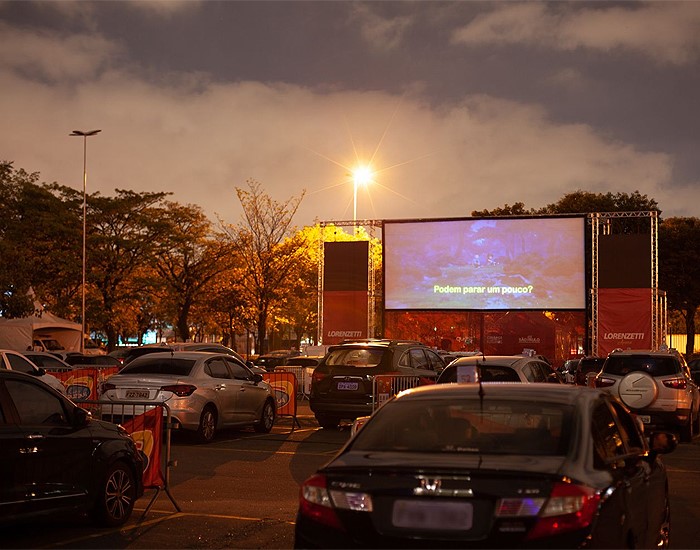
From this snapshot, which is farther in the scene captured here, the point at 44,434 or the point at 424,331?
the point at 424,331

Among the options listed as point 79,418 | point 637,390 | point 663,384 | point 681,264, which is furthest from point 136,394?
point 681,264

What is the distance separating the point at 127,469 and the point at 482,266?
2953 centimetres

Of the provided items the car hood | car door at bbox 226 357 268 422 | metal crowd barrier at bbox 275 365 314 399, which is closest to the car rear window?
car door at bbox 226 357 268 422

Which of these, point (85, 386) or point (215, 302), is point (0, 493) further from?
point (215, 302)

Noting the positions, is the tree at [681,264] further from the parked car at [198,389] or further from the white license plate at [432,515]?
the white license plate at [432,515]

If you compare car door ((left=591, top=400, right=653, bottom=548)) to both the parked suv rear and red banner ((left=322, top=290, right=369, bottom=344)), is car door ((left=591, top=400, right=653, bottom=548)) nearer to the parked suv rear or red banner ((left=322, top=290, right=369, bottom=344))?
the parked suv rear

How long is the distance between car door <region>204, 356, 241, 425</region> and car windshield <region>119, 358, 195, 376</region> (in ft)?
1.21

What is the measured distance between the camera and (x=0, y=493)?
7516 mm

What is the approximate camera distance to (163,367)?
1620 cm

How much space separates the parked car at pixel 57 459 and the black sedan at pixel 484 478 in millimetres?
3504

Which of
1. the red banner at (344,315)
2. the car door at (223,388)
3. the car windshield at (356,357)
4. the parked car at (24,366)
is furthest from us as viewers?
the red banner at (344,315)

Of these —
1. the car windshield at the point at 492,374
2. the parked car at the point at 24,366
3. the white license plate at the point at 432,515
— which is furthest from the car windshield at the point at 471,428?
the parked car at the point at 24,366

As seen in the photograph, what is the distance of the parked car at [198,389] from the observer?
50.8 feet

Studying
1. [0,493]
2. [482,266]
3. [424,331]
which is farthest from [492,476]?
[424,331]
